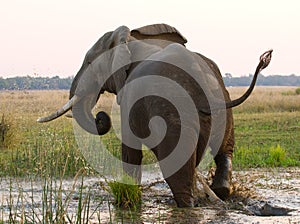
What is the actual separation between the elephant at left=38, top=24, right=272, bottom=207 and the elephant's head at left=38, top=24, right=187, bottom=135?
0.8 inches

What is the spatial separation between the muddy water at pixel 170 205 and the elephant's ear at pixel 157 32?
1795 millimetres

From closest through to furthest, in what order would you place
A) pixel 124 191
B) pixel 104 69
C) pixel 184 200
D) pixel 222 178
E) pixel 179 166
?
pixel 179 166
pixel 184 200
pixel 124 191
pixel 222 178
pixel 104 69

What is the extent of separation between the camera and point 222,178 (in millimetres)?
6719

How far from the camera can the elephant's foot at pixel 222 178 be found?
671 cm

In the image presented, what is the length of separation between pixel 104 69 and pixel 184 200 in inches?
101

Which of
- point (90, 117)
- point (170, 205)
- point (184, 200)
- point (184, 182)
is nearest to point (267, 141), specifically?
point (90, 117)

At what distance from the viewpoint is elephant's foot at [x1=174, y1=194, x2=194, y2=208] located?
234 inches

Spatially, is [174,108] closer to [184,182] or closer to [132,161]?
[184,182]

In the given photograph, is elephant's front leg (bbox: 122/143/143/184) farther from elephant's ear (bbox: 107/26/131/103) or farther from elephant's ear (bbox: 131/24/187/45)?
elephant's ear (bbox: 131/24/187/45)

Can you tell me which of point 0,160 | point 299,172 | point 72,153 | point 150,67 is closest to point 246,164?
point 299,172

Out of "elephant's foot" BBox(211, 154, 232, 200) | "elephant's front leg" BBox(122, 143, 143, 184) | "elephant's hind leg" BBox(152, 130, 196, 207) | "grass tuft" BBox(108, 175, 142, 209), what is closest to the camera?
"elephant's hind leg" BBox(152, 130, 196, 207)

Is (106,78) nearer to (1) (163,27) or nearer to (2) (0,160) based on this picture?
(1) (163,27)

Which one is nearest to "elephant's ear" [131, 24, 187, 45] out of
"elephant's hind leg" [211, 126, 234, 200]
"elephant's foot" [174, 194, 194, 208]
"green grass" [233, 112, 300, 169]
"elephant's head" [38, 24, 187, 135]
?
"elephant's head" [38, 24, 187, 135]

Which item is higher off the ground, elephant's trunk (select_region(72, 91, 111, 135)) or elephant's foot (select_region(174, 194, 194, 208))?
elephant's trunk (select_region(72, 91, 111, 135))
